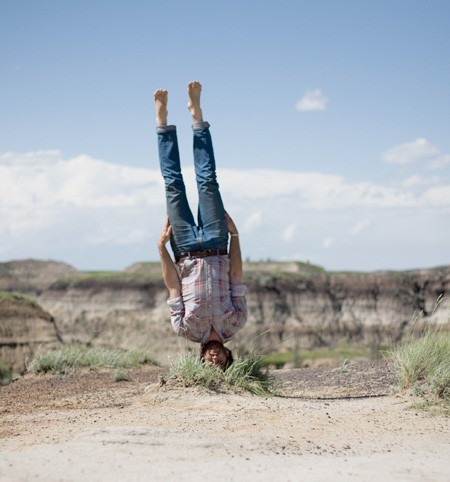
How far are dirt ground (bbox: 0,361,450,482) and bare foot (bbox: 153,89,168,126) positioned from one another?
3218 millimetres

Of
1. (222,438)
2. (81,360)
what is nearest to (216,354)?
(222,438)

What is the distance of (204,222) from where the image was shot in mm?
7770

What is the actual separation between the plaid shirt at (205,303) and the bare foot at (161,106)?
1.75 m

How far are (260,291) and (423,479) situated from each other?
43.6m

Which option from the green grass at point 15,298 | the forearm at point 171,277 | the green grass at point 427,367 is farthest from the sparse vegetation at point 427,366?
the green grass at point 15,298

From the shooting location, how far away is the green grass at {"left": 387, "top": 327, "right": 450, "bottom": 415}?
7102 mm

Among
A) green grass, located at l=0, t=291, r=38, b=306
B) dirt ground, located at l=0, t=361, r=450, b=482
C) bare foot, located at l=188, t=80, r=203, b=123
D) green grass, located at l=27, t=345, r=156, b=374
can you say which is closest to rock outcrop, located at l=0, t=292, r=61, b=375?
green grass, located at l=0, t=291, r=38, b=306

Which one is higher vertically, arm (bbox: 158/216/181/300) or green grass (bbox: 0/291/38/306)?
arm (bbox: 158/216/181/300)

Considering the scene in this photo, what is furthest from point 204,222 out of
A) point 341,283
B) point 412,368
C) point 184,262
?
point 341,283

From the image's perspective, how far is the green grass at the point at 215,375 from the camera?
7.11 metres

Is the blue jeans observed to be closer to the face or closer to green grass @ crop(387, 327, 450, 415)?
the face

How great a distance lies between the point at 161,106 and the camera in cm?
797

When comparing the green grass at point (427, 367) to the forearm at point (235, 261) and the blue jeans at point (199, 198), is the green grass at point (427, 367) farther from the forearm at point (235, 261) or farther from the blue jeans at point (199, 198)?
the blue jeans at point (199, 198)

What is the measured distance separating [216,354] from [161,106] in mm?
3111
